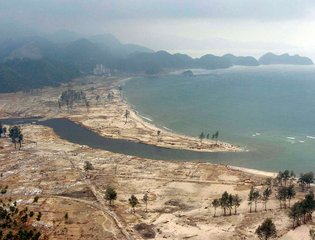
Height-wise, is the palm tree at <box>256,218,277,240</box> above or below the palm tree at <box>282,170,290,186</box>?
below

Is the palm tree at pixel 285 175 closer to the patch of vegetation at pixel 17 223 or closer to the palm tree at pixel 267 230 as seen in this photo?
the palm tree at pixel 267 230

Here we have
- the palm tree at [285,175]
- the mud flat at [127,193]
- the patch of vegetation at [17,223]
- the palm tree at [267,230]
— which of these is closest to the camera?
the palm tree at [267,230]

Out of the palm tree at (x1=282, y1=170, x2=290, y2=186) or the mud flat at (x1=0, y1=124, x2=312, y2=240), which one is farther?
the palm tree at (x1=282, y1=170, x2=290, y2=186)

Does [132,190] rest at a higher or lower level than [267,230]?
lower

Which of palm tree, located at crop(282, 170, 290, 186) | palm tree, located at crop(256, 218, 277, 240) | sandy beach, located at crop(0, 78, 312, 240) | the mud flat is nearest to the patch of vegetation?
the mud flat

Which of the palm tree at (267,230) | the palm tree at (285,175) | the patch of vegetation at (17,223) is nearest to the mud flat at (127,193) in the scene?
the patch of vegetation at (17,223)

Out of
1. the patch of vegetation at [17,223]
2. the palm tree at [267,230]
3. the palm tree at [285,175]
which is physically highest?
the palm tree at [285,175]

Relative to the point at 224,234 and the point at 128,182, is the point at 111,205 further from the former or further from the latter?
the point at 224,234

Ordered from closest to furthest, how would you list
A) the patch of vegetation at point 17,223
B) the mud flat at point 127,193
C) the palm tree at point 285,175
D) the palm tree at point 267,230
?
the palm tree at point 267,230
the patch of vegetation at point 17,223
the mud flat at point 127,193
the palm tree at point 285,175

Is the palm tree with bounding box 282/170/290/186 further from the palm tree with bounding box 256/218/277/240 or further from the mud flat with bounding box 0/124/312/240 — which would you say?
the palm tree with bounding box 256/218/277/240

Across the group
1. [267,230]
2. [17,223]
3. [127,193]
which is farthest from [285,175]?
[17,223]

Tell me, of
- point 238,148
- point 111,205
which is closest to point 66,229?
point 111,205

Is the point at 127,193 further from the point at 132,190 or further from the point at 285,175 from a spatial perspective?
the point at 285,175
